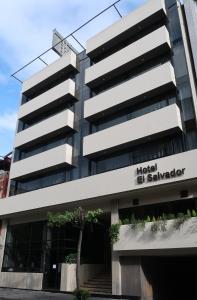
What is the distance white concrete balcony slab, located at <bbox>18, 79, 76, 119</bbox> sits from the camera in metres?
34.8

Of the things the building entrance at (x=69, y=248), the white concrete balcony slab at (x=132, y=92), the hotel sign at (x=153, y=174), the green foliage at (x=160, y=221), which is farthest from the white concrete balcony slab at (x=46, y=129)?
the green foliage at (x=160, y=221)

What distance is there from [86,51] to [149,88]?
11.4m

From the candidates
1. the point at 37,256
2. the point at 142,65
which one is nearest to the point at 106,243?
the point at 37,256

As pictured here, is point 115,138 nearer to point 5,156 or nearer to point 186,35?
point 186,35

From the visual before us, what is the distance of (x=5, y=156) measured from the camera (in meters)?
42.5

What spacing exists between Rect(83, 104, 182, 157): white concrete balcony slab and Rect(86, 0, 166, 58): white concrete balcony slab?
10654 mm

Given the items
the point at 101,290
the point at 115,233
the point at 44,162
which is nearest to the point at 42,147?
the point at 44,162

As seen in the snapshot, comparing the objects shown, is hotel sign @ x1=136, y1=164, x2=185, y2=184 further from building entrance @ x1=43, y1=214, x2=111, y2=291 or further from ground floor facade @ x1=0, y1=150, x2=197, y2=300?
building entrance @ x1=43, y1=214, x2=111, y2=291

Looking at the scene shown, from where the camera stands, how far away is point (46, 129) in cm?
3472

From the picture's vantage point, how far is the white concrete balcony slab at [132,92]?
26.6 metres

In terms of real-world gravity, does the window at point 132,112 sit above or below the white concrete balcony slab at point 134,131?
above

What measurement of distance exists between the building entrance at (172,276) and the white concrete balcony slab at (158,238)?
167cm

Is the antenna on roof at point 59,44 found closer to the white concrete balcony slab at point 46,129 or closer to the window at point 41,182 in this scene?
the white concrete balcony slab at point 46,129

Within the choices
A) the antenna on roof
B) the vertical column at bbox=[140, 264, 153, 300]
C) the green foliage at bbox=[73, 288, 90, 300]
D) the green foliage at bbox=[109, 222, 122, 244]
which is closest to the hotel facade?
the vertical column at bbox=[140, 264, 153, 300]
